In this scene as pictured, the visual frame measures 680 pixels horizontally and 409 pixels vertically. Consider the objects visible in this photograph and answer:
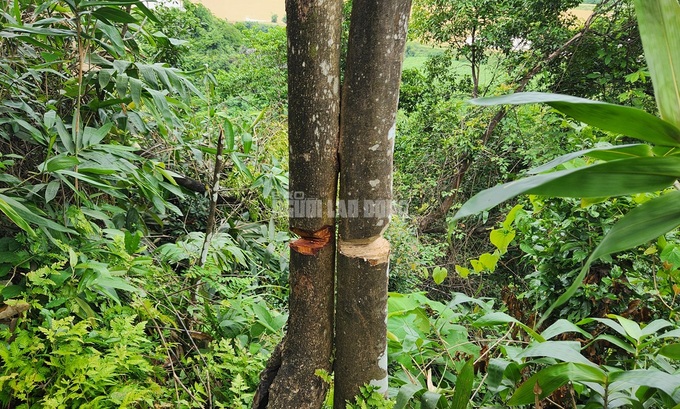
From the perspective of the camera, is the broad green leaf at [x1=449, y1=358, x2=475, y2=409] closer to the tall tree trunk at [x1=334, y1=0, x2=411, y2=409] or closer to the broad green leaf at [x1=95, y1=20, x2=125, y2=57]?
the tall tree trunk at [x1=334, y1=0, x2=411, y2=409]

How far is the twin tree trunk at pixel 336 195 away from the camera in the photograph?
2.60 feet

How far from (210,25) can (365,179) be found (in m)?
7.99

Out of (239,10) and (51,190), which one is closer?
(51,190)

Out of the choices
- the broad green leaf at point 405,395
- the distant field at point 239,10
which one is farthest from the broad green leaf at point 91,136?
the distant field at point 239,10

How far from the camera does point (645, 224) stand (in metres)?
0.47

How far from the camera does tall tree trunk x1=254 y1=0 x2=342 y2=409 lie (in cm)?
80

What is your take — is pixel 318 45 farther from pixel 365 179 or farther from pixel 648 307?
pixel 648 307

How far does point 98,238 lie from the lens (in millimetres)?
1312

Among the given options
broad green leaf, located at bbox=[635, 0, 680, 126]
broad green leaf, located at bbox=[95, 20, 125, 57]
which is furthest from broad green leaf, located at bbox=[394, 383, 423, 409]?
broad green leaf, located at bbox=[95, 20, 125, 57]

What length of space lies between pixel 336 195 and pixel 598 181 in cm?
53

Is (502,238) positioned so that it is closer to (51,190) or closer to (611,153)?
(611,153)

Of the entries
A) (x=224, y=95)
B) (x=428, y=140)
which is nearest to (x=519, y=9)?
(x=428, y=140)

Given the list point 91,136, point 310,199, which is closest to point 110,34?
point 91,136

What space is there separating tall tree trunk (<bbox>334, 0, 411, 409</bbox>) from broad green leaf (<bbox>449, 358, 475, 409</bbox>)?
161 mm
